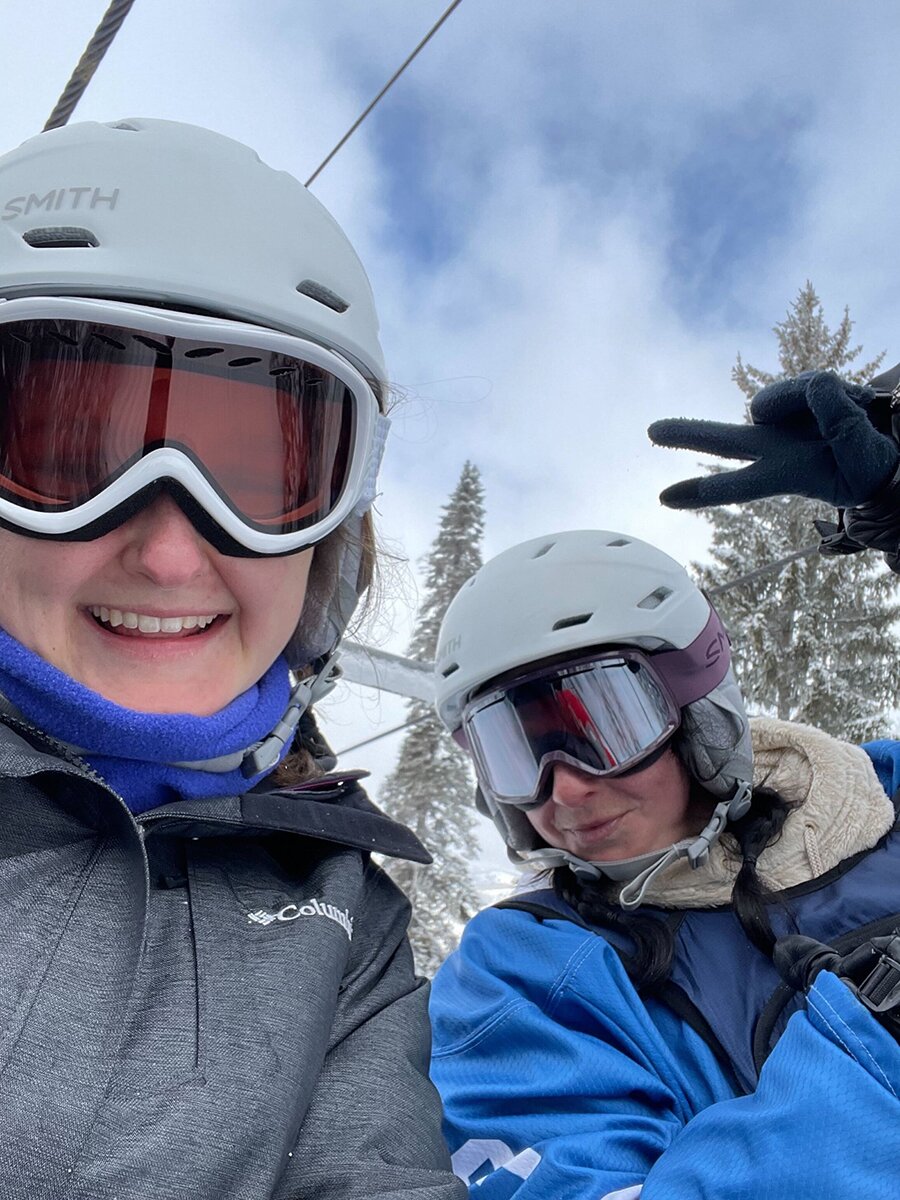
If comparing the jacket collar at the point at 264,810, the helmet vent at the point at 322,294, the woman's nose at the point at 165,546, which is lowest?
the jacket collar at the point at 264,810

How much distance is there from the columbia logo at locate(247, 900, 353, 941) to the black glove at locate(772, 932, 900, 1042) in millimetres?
1149

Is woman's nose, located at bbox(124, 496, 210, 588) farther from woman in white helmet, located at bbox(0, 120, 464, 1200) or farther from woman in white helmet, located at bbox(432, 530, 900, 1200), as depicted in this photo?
woman in white helmet, located at bbox(432, 530, 900, 1200)

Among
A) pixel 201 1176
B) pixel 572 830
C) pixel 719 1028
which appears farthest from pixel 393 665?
pixel 201 1176

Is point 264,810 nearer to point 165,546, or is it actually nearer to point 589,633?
point 165,546

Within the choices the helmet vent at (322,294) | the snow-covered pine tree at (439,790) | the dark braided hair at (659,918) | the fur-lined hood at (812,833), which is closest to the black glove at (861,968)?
the dark braided hair at (659,918)

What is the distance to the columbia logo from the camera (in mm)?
1168

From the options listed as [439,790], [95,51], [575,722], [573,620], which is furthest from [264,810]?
[439,790]

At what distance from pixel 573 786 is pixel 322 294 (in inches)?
64.5

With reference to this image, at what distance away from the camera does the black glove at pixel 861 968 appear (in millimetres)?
1679

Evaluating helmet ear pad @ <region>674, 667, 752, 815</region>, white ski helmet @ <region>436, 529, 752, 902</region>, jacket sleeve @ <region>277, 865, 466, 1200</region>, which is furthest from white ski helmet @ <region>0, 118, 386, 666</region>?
helmet ear pad @ <region>674, 667, 752, 815</region>

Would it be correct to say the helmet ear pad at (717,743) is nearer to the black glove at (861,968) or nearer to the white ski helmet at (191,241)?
the black glove at (861,968)

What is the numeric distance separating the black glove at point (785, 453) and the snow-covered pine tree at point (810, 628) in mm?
10888

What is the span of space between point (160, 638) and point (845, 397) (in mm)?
1897

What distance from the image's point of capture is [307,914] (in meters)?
1.20
